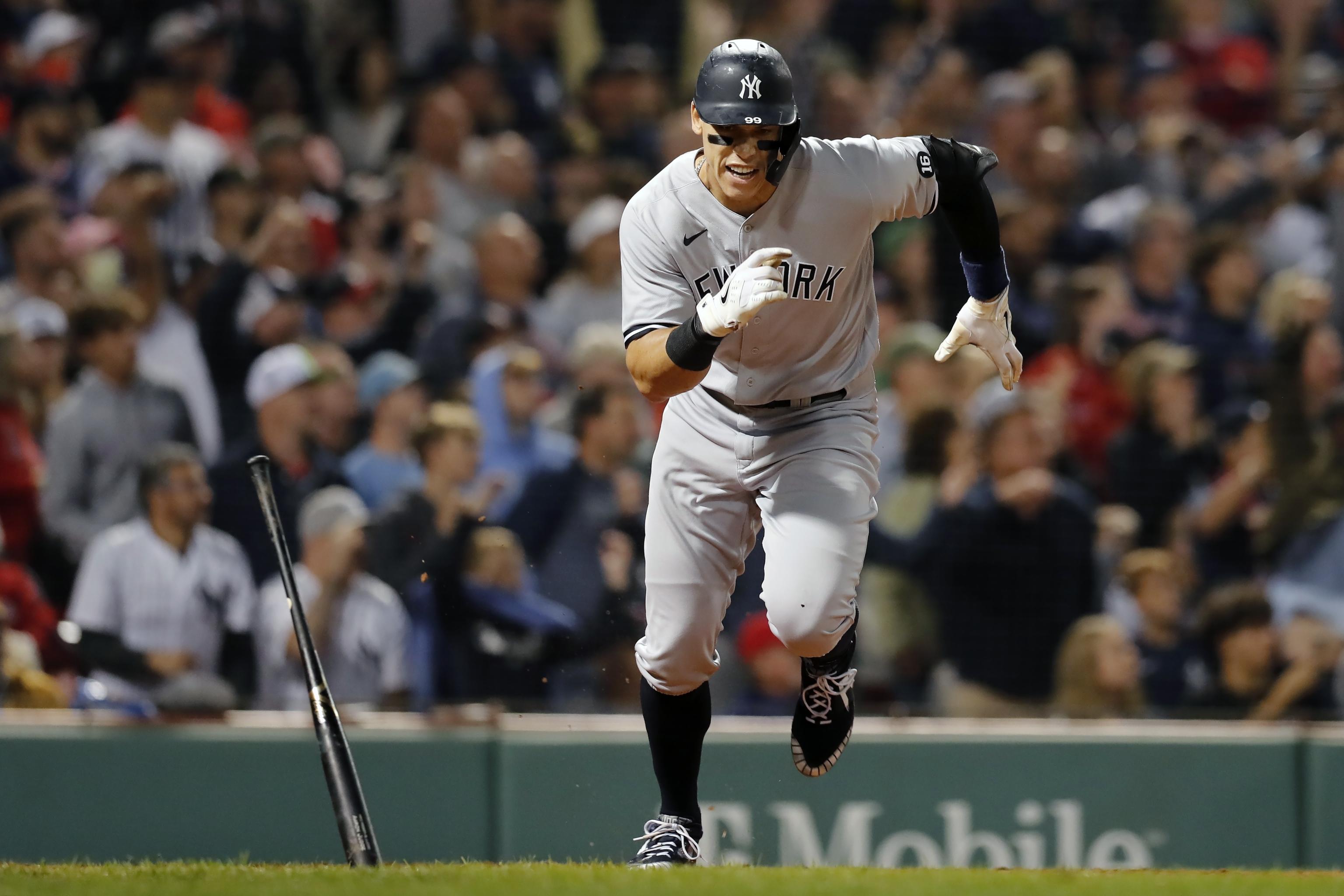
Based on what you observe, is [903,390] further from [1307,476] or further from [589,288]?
[1307,476]

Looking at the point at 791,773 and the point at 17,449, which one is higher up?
the point at 17,449

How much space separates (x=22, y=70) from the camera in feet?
24.5

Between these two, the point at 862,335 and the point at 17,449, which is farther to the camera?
the point at 17,449

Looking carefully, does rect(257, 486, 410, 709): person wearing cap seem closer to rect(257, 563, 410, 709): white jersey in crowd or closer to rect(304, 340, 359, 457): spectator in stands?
rect(257, 563, 410, 709): white jersey in crowd

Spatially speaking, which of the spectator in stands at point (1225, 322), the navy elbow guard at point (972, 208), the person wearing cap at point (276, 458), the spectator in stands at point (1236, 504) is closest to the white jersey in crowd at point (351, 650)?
the person wearing cap at point (276, 458)

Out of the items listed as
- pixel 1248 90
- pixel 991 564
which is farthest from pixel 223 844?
pixel 1248 90

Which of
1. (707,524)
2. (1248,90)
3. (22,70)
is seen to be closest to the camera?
(707,524)

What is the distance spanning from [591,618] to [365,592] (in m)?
0.75

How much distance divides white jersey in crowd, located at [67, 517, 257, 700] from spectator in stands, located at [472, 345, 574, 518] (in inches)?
38.2

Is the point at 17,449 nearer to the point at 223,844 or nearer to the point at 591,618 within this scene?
the point at 223,844

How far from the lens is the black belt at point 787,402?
389cm

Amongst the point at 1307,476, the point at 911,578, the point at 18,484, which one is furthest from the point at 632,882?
the point at 1307,476

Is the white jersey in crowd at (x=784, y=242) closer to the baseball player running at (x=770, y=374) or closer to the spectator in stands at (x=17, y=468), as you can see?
the baseball player running at (x=770, y=374)

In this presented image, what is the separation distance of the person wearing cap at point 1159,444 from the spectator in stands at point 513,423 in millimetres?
2146
